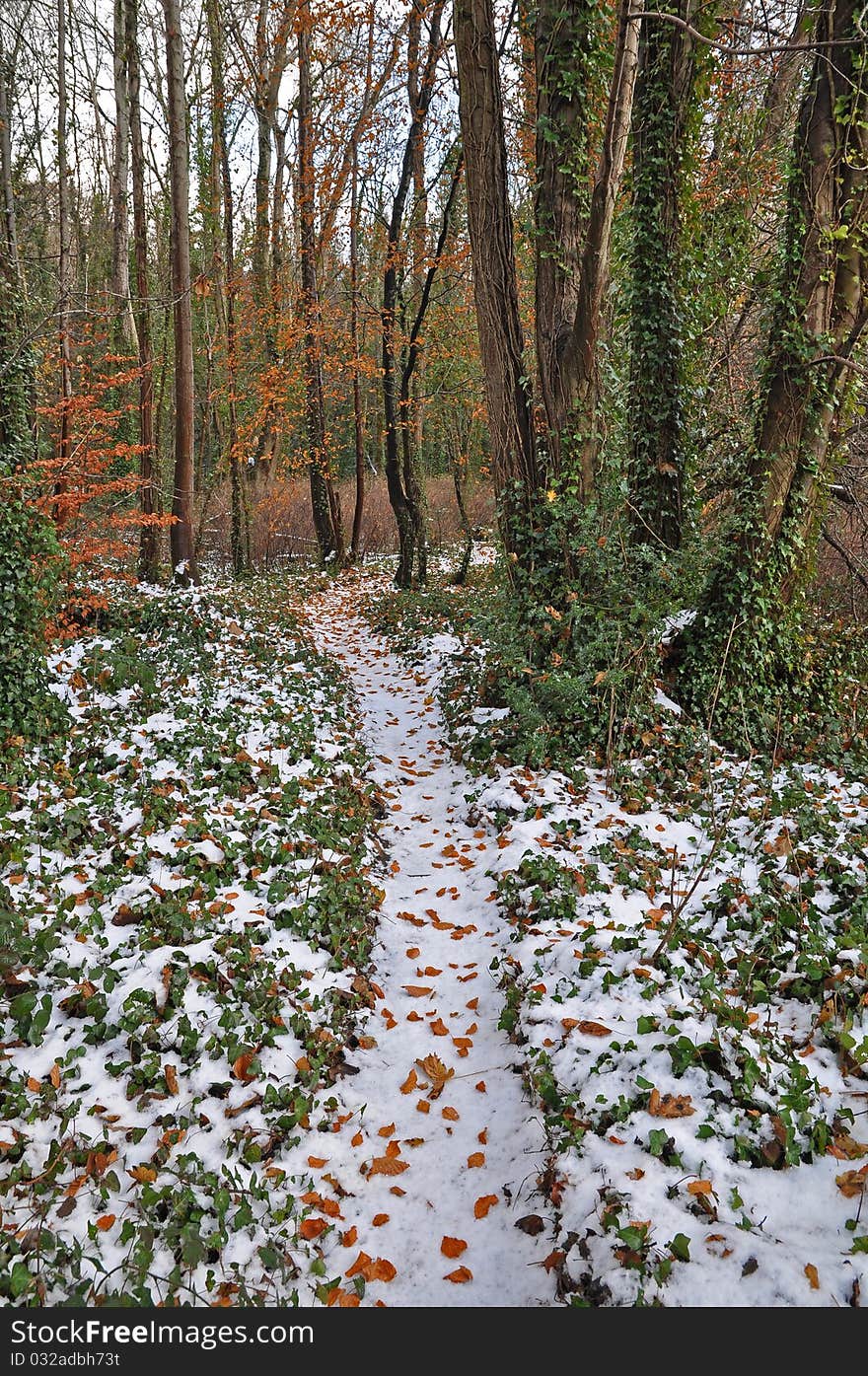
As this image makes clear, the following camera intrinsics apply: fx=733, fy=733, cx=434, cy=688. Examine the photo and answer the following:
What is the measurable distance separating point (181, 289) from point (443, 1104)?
11.7m

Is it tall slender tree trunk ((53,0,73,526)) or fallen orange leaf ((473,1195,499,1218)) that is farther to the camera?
tall slender tree trunk ((53,0,73,526))

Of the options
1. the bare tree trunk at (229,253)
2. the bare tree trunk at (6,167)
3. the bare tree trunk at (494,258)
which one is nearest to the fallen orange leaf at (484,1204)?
the bare tree trunk at (494,258)

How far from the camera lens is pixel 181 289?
1109 centimetres

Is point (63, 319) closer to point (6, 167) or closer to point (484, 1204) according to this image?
point (6, 167)

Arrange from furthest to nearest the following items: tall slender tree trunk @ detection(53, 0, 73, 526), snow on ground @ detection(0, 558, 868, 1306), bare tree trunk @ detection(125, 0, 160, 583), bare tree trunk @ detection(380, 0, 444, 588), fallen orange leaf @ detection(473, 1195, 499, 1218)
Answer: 1. bare tree trunk @ detection(380, 0, 444, 588)
2. bare tree trunk @ detection(125, 0, 160, 583)
3. tall slender tree trunk @ detection(53, 0, 73, 526)
4. fallen orange leaf @ detection(473, 1195, 499, 1218)
5. snow on ground @ detection(0, 558, 868, 1306)

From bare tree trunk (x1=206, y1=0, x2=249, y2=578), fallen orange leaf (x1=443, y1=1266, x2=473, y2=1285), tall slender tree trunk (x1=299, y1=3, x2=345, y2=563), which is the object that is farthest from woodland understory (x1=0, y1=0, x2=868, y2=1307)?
bare tree trunk (x1=206, y1=0, x2=249, y2=578)

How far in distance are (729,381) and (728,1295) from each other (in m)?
9.68

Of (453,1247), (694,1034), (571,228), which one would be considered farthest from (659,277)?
(453,1247)

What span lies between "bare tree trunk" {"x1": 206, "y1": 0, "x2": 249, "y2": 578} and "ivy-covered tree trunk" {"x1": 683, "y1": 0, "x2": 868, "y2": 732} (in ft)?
37.4

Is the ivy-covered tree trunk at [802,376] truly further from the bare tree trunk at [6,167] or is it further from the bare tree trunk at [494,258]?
the bare tree trunk at [6,167]

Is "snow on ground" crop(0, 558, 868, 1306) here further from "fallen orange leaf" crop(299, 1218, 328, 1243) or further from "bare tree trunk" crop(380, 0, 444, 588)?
"bare tree trunk" crop(380, 0, 444, 588)

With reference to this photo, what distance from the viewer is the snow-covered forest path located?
283cm

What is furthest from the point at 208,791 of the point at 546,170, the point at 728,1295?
the point at 546,170

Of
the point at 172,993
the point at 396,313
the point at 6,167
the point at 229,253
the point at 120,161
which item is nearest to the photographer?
the point at 172,993
